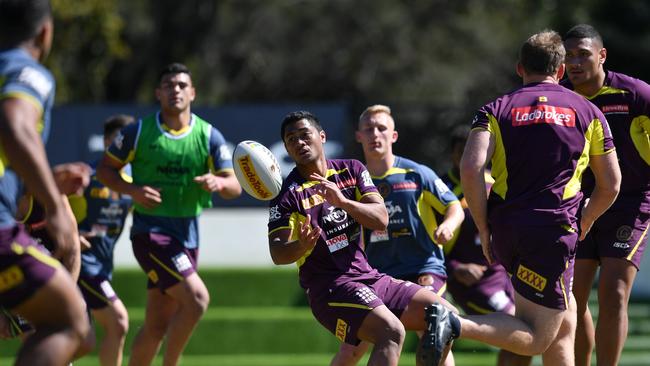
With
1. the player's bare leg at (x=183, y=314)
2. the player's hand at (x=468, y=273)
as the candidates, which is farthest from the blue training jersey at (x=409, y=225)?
the player's bare leg at (x=183, y=314)

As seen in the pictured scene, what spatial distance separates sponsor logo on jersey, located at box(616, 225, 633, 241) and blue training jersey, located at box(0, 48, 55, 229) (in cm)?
384

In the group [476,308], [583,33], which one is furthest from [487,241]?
[476,308]

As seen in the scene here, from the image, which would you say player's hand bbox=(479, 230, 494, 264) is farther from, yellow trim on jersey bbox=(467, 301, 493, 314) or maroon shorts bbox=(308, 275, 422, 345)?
yellow trim on jersey bbox=(467, 301, 493, 314)

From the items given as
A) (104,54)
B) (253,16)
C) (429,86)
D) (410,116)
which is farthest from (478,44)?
(410,116)

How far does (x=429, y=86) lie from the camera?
34500 mm

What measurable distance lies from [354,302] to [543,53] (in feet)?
5.89

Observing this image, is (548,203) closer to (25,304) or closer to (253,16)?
(25,304)

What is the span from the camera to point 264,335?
38.0 feet

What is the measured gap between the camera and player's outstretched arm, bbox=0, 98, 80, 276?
14.3ft

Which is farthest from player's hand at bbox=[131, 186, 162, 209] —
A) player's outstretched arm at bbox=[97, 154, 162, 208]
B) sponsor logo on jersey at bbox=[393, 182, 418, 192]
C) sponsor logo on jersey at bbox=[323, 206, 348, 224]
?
sponsor logo on jersey at bbox=[323, 206, 348, 224]

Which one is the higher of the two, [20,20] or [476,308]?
[20,20]

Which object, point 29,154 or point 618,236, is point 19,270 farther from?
point 618,236

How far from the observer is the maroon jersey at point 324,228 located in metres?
6.05

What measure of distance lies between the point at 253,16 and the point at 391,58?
465cm
